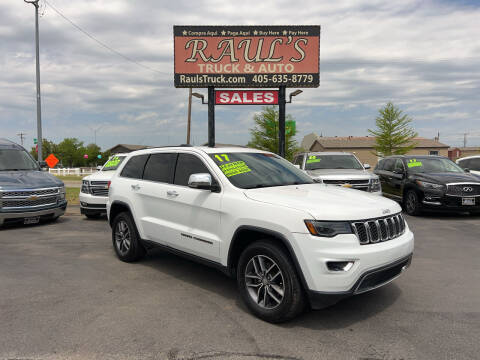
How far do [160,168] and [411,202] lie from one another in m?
7.78

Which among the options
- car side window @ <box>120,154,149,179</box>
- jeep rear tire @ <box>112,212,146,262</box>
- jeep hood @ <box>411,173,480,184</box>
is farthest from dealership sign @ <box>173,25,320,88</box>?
jeep rear tire @ <box>112,212,146,262</box>

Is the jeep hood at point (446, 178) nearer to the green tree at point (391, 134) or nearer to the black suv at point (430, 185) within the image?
the black suv at point (430, 185)

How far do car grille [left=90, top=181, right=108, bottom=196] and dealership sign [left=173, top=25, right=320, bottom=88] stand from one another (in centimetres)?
838

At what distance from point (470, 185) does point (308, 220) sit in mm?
8090

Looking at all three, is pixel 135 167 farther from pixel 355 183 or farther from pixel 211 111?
pixel 211 111

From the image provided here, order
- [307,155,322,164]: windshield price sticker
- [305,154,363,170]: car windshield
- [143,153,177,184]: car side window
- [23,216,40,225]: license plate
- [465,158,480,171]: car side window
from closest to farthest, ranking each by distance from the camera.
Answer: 1. [143,153,177,184]: car side window
2. [23,216,40,225]: license plate
3. [305,154,363,170]: car windshield
4. [307,155,322,164]: windshield price sticker
5. [465,158,480,171]: car side window

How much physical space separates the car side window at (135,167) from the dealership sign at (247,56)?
453 inches

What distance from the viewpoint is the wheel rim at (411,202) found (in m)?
10.4

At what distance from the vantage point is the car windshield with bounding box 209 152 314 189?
14.4 feet

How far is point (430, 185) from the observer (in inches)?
391

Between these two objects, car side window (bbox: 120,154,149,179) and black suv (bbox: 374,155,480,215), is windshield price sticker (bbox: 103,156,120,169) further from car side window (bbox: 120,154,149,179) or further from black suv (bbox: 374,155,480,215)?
black suv (bbox: 374,155,480,215)

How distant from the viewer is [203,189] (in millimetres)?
4410

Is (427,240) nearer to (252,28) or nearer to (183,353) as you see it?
(183,353)

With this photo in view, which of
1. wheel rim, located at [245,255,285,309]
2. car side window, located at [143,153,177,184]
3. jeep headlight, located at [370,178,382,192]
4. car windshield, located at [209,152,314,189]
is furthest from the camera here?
jeep headlight, located at [370,178,382,192]
